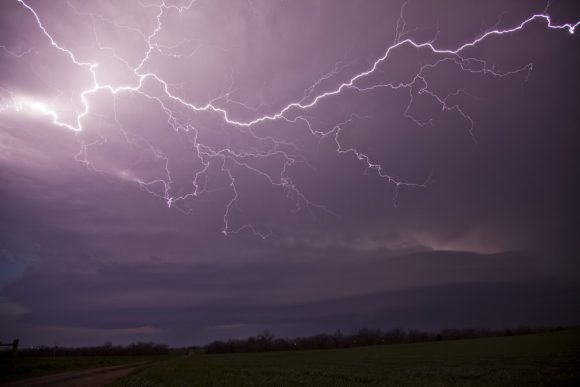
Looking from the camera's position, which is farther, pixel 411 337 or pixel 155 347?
pixel 155 347

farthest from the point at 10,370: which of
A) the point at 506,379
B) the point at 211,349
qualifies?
the point at 211,349

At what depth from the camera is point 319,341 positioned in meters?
101

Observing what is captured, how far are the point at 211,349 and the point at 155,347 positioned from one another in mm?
19843

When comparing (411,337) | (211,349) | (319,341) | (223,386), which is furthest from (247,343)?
(223,386)

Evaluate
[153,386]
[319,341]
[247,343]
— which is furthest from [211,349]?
[153,386]

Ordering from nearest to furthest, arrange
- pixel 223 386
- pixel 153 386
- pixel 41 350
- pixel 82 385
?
1. pixel 223 386
2. pixel 153 386
3. pixel 82 385
4. pixel 41 350

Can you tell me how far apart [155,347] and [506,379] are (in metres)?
112

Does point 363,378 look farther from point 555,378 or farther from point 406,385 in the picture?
point 555,378

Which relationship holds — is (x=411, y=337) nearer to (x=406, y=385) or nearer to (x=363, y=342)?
(x=363, y=342)

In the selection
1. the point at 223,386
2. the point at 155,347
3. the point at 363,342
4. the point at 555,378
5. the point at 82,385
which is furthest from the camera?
the point at 155,347

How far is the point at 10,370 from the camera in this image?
1942 centimetres

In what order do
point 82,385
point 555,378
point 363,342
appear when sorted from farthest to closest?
point 363,342, point 82,385, point 555,378

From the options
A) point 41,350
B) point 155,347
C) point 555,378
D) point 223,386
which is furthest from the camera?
point 155,347

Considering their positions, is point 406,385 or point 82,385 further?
point 82,385
